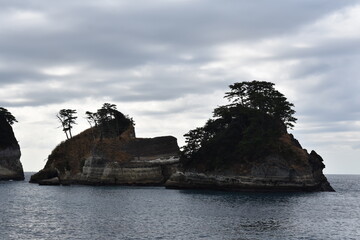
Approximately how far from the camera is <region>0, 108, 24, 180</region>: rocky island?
148 meters

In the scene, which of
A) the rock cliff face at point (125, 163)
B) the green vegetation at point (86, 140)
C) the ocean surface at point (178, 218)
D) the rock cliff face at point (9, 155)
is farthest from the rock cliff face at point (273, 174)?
the rock cliff face at point (9, 155)

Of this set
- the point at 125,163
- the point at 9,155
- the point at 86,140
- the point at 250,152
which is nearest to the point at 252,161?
the point at 250,152

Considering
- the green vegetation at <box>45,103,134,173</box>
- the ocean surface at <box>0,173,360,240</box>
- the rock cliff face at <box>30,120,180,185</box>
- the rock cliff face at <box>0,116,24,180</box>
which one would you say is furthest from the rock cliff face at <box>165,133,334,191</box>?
the rock cliff face at <box>0,116,24,180</box>

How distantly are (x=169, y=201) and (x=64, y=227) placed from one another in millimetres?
29238

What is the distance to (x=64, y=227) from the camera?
46281mm

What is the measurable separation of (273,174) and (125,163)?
1608 inches

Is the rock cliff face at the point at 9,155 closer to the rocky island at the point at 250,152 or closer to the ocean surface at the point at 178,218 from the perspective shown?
the rocky island at the point at 250,152

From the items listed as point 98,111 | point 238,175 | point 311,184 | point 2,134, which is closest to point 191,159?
point 238,175

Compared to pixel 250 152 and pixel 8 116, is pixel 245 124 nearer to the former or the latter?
pixel 250 152

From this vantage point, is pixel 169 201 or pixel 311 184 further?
pixel 311 184

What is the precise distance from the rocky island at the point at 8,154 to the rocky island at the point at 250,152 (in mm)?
68326

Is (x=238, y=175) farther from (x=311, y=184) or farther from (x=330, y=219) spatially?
(x=330, y=219)

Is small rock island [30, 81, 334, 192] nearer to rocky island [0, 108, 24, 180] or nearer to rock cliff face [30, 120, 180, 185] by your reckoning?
rock cliff face [30, 120, 180, 185]

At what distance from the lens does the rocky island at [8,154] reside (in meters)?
148
